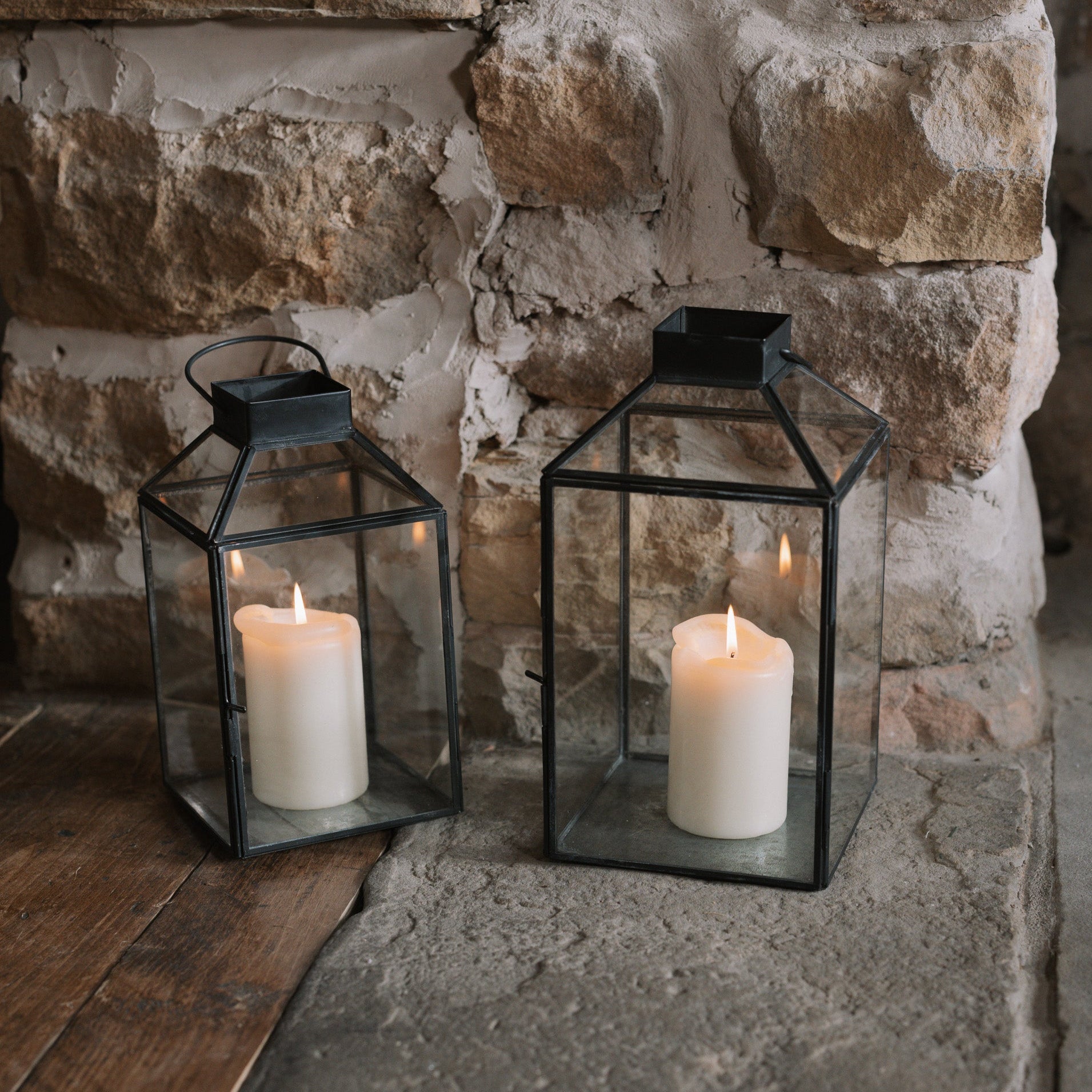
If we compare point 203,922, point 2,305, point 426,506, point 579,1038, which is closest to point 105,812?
point 203,922

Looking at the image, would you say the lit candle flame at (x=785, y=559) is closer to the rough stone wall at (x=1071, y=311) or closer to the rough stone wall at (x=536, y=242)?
the rough stone wall at (x=536, y=242)

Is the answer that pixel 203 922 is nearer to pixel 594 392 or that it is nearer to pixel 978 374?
pixel 594 392

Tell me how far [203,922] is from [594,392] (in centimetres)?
58

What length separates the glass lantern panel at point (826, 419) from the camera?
950mm

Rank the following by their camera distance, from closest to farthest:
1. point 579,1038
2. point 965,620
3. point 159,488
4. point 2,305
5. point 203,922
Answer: point 579,1038, point 203,922, point 159,488, point 965,620, point 2,305

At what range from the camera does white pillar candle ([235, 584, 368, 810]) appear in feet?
3.43

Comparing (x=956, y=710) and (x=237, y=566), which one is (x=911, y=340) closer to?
(x=956, y=710)

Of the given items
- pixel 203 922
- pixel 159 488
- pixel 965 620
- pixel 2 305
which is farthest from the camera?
pixel 2 305

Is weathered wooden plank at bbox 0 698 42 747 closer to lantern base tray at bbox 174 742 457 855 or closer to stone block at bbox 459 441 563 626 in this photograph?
lantern base tray at bbox 174 742 457 855

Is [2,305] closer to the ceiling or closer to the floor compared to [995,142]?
closer to the floor

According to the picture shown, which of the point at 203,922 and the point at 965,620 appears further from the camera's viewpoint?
the point at 965,620

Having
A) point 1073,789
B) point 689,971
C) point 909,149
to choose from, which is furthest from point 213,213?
point 1073,789

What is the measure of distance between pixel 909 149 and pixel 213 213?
62cm

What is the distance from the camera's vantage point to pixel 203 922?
0.96 metres
